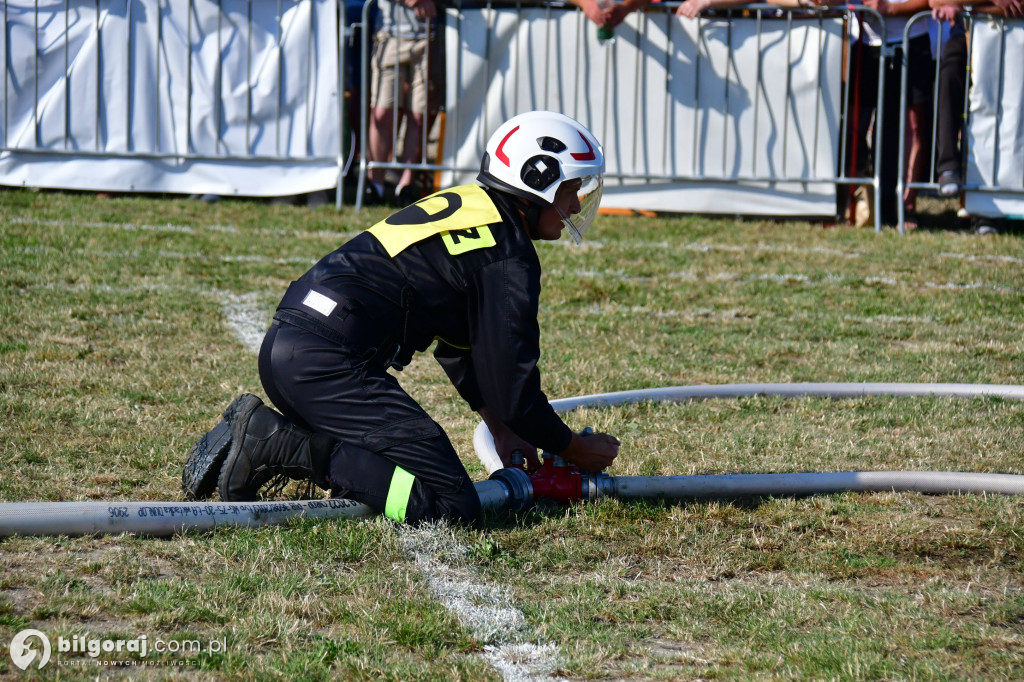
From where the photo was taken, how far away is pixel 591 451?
13.8 ft

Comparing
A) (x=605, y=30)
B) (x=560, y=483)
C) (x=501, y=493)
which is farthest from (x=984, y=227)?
(x=501, y=493)

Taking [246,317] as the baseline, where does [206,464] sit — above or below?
below

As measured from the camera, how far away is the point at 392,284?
161 inches

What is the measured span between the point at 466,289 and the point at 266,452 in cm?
91

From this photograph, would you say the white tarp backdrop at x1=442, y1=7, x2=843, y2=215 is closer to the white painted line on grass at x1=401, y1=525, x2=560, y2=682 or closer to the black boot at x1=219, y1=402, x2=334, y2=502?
the black boot at x1=219, y1=402, x2=334, y2=502

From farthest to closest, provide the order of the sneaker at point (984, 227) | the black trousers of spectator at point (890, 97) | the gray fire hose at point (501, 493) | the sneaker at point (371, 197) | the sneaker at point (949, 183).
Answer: the sneaker at point (371, 197), the black trousers of spectator at point (890, 97), the sneaker at point (984, 227), the sneaker at point (949, 183), the gray fire hose at point (501, 493)

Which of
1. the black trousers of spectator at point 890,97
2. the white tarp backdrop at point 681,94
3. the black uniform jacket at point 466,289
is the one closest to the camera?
the black uniform jacket at point 466,289

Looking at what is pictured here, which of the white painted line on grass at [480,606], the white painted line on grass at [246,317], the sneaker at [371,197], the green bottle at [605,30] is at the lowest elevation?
the white painted line on grass at [480,606]

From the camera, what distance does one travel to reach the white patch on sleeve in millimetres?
4082

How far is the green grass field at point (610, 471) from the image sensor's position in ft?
10.4

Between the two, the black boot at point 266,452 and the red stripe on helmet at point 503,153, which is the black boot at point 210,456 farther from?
the red stripe on helmet at point 503,153

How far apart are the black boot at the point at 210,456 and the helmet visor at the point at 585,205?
1.28 m

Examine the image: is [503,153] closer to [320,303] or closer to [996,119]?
[320,303]

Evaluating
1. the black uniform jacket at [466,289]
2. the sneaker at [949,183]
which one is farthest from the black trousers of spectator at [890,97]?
the black uniform jacket at [466,289]
